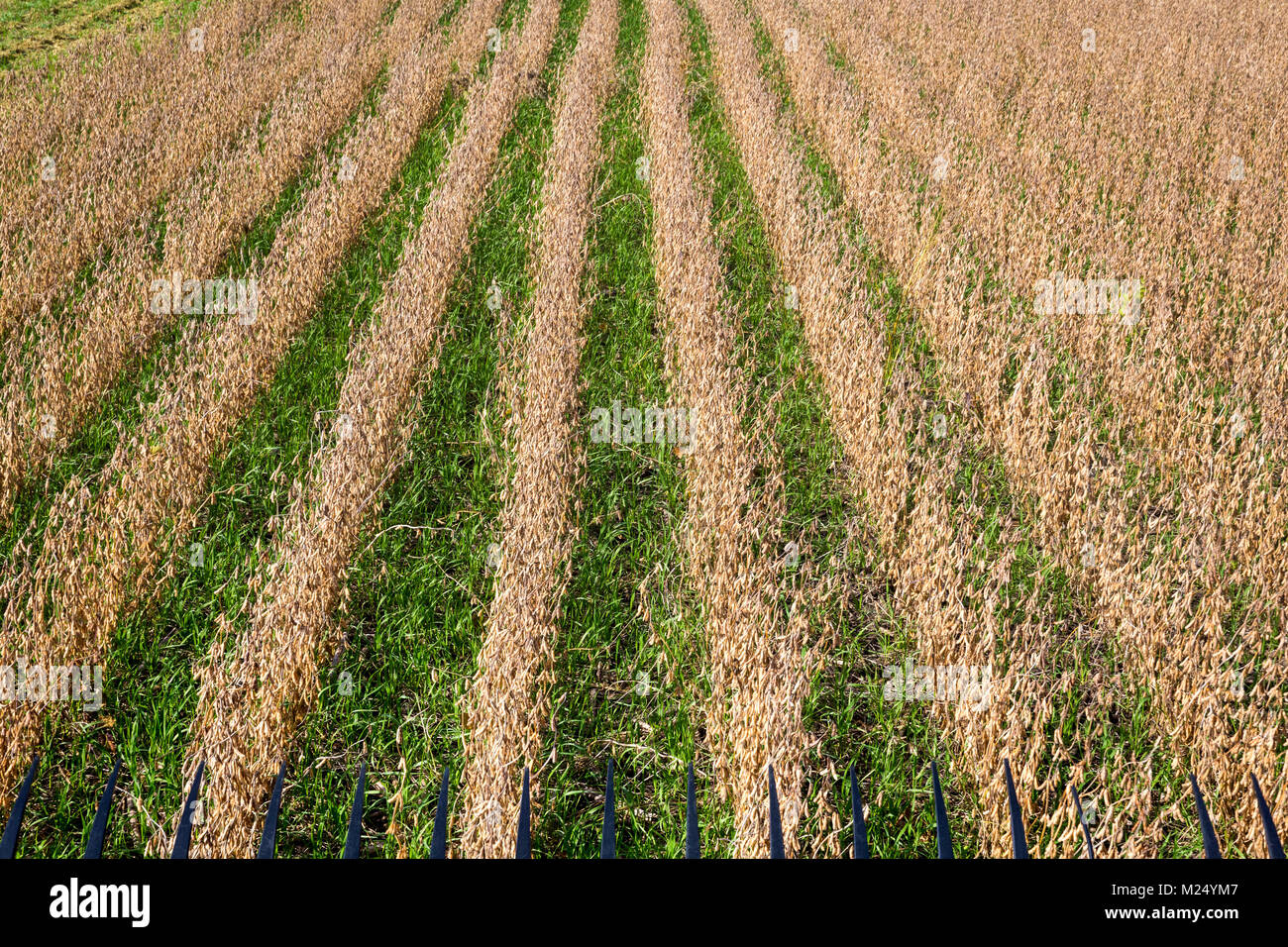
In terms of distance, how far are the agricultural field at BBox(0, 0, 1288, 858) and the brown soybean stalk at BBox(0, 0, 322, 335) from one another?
0.06 meters

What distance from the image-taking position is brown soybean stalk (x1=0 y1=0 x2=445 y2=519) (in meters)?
3.95

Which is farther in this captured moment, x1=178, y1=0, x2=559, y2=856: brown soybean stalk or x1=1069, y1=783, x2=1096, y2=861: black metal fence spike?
x1=178, y1=0, x2=559, y2=856: brown soybean stalk

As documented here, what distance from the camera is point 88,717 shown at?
109 inches

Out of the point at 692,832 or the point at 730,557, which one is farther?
the point at 730,557

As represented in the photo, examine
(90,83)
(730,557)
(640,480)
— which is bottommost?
(640,480)

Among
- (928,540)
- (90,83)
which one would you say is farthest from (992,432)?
(90,83)

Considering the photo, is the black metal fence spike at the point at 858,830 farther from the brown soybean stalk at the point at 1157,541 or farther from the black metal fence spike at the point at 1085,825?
the brown soybean stalk at the point at 1157,541

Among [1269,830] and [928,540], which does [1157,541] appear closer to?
[928,540]

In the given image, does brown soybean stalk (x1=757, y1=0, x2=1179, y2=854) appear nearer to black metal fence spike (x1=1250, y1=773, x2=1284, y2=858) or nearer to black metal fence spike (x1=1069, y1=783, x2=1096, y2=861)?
black metal fence spike (x1=1069, y1=783, x2=1096, y2=861)

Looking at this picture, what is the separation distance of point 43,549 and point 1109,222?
22.0 feet

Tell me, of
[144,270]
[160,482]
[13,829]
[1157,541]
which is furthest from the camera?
[144,270]

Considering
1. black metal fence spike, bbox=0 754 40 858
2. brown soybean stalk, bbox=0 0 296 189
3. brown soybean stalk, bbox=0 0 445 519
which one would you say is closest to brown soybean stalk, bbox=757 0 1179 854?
black metal fence spike, bbox=0 754 40 858

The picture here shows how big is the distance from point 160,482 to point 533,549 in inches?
62.3

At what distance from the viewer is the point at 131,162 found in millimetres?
6832
